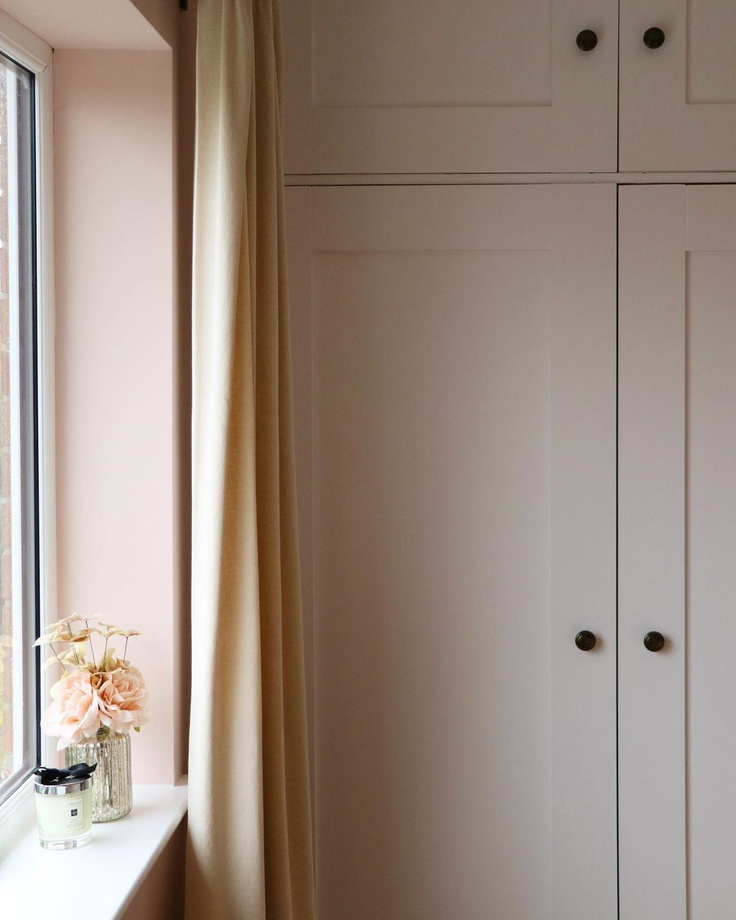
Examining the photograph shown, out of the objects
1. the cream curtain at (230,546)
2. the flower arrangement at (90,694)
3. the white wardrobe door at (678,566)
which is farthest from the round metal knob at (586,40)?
the flower arrangement at (90,694)

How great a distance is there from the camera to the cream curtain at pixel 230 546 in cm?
122

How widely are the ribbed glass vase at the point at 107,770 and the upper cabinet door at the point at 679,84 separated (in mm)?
1339

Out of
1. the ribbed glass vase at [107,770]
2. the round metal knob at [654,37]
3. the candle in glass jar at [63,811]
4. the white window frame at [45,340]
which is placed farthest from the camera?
the round metal knob at [654,37]

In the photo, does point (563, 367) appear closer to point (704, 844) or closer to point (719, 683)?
point (719, 683)

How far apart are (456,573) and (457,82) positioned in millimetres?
930

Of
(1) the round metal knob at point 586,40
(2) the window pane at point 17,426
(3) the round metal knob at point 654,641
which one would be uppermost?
(1) the round metal knob at point 586,40

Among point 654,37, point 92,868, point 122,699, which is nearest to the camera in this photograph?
point 92,868

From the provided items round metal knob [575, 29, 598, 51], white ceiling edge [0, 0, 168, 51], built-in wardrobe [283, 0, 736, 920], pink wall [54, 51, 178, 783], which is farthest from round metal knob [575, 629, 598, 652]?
white ceiling edge [0, 0, 168, 51]

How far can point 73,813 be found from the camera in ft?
3.81

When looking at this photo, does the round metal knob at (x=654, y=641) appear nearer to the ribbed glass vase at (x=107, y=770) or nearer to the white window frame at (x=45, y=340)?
the ribbed glass vase at (x=107, y=770)

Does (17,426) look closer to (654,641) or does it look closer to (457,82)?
(457,82)

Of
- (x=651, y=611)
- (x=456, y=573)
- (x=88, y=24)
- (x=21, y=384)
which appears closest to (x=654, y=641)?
(x=651, y=611)

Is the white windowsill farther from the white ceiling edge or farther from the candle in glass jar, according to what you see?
the white ceiling edge

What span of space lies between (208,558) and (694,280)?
3.52 ft
